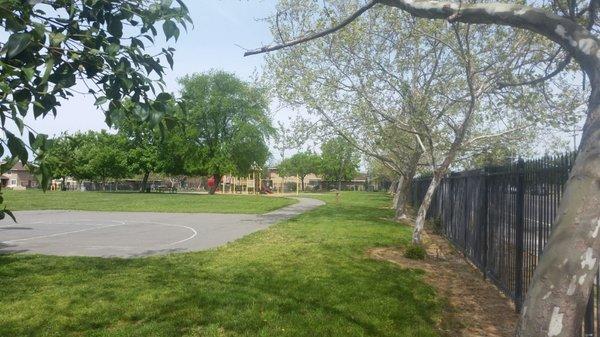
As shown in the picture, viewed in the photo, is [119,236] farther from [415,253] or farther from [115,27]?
[115,27]

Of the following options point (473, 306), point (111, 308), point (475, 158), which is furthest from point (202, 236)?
point (475, 158)

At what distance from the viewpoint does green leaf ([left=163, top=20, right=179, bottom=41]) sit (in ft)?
7.58

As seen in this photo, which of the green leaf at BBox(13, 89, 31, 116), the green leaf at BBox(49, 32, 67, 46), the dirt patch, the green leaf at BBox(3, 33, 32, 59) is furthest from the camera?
the dirt patch

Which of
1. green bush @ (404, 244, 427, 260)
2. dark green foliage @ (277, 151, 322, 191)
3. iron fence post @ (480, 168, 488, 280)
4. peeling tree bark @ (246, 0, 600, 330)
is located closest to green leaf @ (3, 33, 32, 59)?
peeling tree bark @ (246, 0, 600, 330)

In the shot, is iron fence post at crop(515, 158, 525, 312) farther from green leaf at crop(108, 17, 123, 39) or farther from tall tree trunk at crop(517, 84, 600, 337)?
green leaf at crop(108, 17, 123, 39)

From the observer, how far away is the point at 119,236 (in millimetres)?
15531

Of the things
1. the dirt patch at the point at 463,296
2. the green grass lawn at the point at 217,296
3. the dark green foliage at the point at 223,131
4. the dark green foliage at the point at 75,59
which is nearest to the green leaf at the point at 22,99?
the dark green foliage at the point at 75,59

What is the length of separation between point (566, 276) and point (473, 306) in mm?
5238

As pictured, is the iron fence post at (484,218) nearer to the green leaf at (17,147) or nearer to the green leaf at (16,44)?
the green leaf at (17,147)

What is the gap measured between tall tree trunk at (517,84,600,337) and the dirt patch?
11.7ft

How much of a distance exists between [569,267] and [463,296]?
586 centimetres

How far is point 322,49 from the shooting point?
16812 mm

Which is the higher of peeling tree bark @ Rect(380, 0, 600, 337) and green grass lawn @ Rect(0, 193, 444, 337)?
peeling tree bark @ Rect(380, 0, 600, 337)

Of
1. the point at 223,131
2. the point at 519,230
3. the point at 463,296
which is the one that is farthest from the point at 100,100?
the point at 223,131
